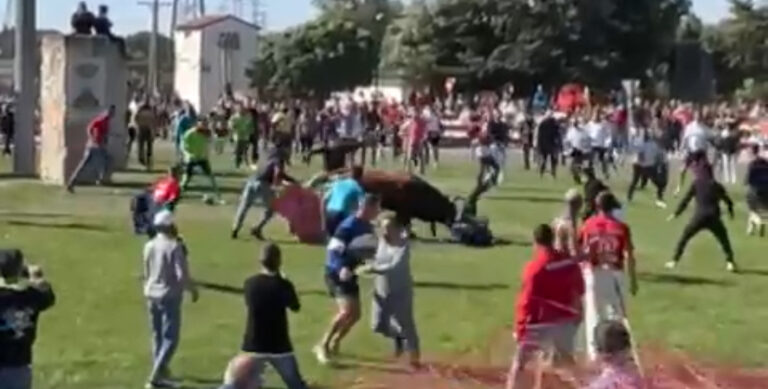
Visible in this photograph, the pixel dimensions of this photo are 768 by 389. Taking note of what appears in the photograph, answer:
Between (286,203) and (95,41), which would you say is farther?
(95,41)

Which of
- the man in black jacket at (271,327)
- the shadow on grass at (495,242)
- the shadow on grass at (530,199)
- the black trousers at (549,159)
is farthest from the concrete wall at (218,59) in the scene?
the man in black jacket at (271,327)

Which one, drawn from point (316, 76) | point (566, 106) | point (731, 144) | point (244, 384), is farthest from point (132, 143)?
point (316, 76)

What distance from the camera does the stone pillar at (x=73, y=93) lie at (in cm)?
3744

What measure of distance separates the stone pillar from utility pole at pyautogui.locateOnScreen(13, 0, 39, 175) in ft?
3.10

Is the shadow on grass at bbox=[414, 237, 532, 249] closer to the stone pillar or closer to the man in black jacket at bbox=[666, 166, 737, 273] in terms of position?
the man in black jacket at bbox=[666, 166, 737, 273]

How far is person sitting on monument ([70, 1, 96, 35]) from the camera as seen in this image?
3853cm

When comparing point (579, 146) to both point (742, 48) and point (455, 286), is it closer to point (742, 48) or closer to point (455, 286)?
point (455, 286)

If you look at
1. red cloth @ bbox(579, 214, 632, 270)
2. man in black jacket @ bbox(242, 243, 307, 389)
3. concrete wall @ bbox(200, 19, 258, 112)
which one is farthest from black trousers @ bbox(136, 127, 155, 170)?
concrete wall @ bbox(200, 19, 258, 112)

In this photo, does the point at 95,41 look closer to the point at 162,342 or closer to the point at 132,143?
the point at 132,143

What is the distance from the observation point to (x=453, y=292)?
20906 millimetres

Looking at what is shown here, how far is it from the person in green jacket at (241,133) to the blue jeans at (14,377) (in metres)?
32.0

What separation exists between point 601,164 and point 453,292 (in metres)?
23.9

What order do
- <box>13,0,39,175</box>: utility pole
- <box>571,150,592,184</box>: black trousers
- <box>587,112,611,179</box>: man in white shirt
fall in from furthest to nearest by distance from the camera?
<box>587,112,611,179</box>: man in white shirt
<box>571,150,592,184</box>: black trousers
<box>13,0,39,175</box>: utility pole

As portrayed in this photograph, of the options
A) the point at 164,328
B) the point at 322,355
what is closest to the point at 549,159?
the point at 322,355
